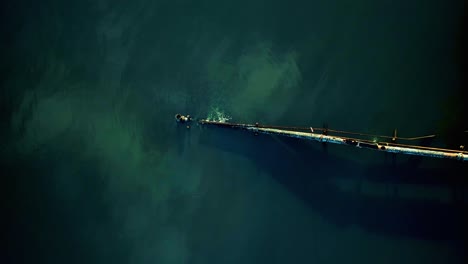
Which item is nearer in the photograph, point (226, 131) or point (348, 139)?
point (348, 139)

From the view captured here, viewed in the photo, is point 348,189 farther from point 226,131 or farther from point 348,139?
point 226,131

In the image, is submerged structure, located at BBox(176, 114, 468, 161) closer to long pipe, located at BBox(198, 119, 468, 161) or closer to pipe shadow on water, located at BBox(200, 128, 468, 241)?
long pipe, located at BBox(198, 119, 468, 161)

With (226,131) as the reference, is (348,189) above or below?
below

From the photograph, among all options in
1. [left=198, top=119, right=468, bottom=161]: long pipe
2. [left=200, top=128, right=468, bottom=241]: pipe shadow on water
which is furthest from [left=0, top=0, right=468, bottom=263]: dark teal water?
[left=198, top=119, right=468, bottom=161]: long pipe

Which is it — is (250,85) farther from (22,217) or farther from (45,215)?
(22,217)

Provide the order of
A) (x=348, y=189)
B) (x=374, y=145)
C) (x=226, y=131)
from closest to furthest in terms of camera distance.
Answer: (x=374, y=145) < (x=348, y=189) < (x=226, y=131)

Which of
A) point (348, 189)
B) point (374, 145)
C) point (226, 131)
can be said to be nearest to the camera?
point (374, 145)

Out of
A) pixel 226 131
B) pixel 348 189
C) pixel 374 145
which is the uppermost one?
pixel 226 131

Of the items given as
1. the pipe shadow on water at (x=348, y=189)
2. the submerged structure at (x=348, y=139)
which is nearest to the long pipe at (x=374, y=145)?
the submerged structure at (x=348, y=139)

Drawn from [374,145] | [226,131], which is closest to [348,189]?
[374,145]
